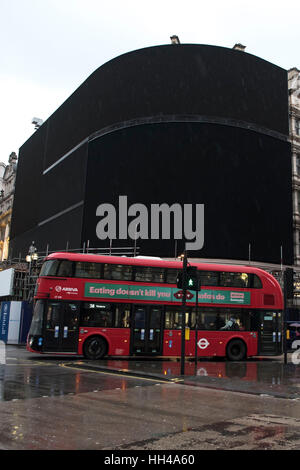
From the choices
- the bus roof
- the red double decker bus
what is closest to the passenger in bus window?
the red double decker bus

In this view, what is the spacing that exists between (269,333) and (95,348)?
26.9 feet

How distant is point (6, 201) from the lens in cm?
7819

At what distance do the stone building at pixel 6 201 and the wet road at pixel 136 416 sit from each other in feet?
219

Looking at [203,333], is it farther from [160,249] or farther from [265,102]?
[265,102]

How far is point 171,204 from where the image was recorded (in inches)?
1395

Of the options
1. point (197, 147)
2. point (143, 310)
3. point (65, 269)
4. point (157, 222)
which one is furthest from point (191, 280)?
point (197, 147)

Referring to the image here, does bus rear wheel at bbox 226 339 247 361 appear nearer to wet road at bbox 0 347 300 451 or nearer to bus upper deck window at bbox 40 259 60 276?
wet road at bbox 0 347 300 451

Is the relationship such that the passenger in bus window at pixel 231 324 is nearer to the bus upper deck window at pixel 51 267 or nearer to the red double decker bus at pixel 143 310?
the red double decker bus at pixel 143 310

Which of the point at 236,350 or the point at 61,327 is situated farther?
the point at 236,350

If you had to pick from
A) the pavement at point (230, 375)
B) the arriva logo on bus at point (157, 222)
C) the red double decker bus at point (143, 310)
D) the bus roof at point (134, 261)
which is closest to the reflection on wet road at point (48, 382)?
the pavement at point (230, 375)

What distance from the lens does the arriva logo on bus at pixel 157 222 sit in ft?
113

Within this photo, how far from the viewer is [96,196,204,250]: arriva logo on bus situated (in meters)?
34.5

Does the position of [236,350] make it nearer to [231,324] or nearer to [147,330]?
[231,324]

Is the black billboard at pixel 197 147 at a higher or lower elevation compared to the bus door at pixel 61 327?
higher
